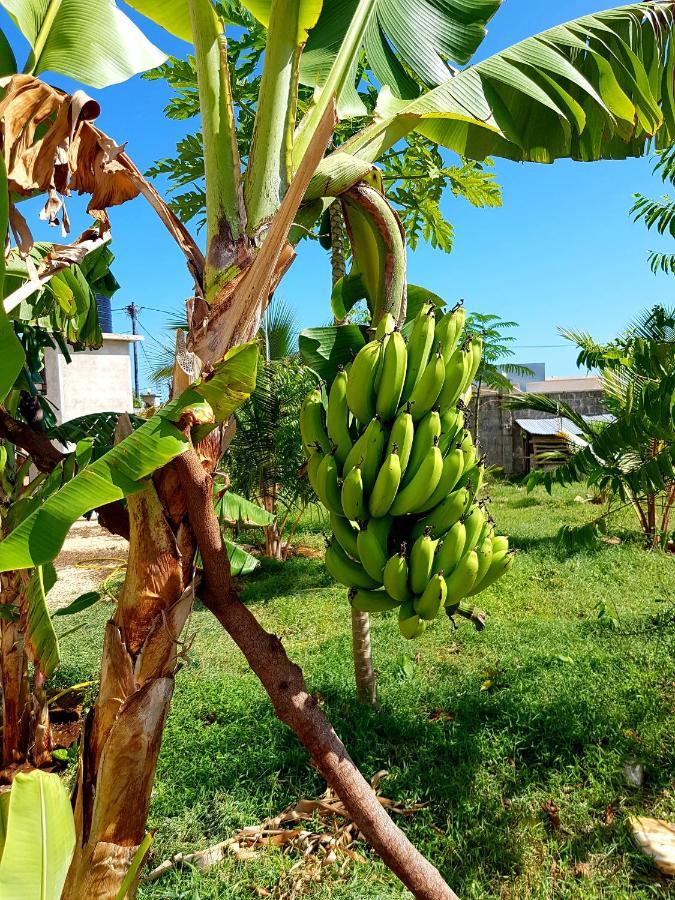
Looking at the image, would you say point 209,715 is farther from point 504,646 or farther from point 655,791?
point 655,791

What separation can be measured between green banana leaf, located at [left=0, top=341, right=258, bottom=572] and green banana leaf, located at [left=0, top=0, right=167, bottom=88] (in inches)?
48.0

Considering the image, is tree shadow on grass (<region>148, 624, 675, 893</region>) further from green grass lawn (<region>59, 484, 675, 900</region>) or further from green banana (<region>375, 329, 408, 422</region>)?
green banana (<region>375, 329, 408, 422</region>)

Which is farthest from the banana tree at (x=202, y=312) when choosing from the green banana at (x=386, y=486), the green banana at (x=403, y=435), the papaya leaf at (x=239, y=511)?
the papaya leaf at (x=239, y=511)

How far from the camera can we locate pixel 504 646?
4.20 m

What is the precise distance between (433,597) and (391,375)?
49cm

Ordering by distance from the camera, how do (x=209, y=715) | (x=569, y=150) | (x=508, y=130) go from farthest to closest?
1. (x=209, y=715)
2. (x=569, y=150)
3. (x=508, y=130)

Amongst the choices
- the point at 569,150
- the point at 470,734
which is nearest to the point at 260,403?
the point at 470,734

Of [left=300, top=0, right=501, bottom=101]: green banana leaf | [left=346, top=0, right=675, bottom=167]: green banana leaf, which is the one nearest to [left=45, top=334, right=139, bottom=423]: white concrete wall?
[left=300, top=0, right=501, bottom=101]: green banana leaf

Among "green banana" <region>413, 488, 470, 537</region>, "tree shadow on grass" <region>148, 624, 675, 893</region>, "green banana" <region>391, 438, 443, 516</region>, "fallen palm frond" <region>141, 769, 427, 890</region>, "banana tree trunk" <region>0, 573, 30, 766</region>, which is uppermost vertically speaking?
"green banana" <region>391, 438, 443, 516</region>

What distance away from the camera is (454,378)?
1.31 meters

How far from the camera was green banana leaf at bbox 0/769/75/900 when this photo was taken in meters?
0.87

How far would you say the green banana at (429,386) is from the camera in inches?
49.1

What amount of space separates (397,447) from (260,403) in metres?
5.40

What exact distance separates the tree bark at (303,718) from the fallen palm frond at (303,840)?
1488mm
